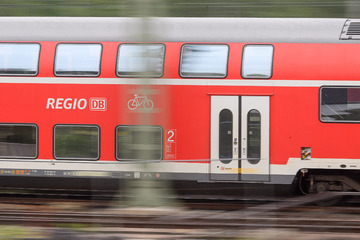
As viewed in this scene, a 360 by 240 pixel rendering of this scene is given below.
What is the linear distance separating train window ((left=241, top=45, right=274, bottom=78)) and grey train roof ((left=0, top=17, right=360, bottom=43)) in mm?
186

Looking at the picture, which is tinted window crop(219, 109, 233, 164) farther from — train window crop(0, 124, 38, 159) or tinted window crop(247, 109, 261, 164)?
train window crop(0, 124, 38, 159)

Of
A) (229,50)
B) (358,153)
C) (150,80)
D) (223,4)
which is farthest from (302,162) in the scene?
(223,4)

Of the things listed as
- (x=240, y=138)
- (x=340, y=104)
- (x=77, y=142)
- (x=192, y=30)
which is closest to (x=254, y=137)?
(x=240, y=138)

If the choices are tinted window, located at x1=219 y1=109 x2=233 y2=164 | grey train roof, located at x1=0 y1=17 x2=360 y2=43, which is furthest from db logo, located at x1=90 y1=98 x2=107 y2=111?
tinted window, located at x1=219 y1=109 x2=233 y2=164

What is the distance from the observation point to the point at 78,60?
1104 cm

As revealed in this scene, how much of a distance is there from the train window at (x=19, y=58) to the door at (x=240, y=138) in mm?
3631

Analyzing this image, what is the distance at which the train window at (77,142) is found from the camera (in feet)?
36.0

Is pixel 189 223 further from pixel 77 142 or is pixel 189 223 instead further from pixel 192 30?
pixel 192 30

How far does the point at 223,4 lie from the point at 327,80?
30.0 feet

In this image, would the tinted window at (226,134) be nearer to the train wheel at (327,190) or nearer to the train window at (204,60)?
the train window at (204,60)

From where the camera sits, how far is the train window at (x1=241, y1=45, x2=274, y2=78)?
1056cm

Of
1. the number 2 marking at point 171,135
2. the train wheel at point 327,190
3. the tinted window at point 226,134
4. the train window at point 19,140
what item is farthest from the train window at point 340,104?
the train window at point 19,140

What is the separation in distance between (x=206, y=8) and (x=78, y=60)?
8.73m

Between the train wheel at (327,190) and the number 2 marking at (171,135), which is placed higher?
the number 2 marking at (171,135)
